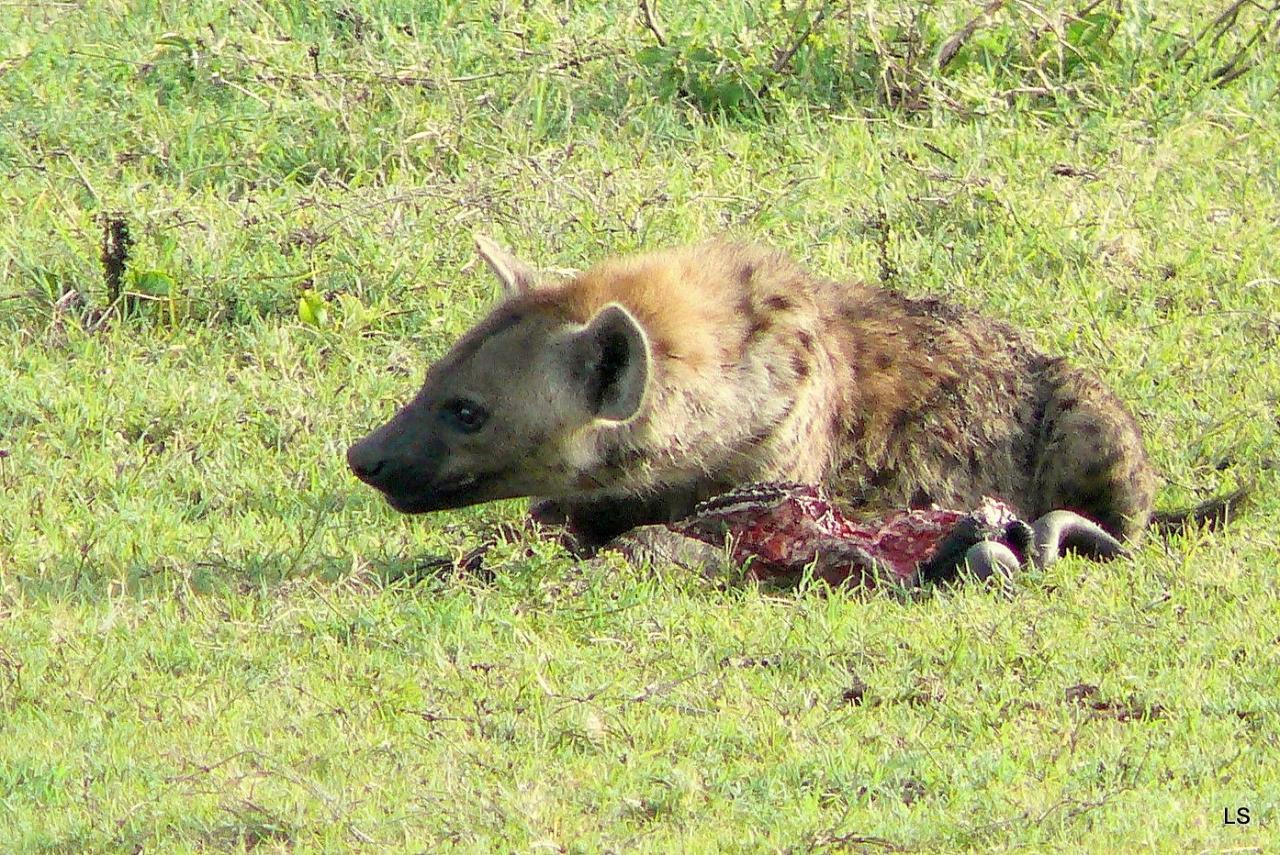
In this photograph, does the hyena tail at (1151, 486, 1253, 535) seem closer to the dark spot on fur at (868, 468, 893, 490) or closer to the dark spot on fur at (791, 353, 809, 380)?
the dark spot on fur at (868, 468, 893, 490)

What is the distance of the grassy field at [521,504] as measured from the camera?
3816 mm

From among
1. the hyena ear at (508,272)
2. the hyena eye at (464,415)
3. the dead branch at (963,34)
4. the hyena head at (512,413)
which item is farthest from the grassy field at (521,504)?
the hyena ear at (508,272)

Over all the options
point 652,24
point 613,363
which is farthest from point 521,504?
point 652,24

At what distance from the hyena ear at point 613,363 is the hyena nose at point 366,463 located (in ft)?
1.65

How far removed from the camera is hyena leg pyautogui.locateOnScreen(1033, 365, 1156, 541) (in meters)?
5.50

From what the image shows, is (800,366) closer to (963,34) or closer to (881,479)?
Result: (881,479)

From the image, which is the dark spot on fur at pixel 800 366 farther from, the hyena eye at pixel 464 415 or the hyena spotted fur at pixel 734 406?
the hyena eye at pixel 464 415

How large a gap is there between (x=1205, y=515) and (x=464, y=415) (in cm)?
186

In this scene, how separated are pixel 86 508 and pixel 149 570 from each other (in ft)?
1.76

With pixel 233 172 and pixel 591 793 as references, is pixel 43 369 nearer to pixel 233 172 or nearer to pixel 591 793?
pixel 233 172

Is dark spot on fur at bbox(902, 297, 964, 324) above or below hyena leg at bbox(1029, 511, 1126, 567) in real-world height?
above

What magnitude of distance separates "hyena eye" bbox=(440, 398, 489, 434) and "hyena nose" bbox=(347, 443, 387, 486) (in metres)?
0.20

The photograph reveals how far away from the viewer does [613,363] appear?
5.16 meters

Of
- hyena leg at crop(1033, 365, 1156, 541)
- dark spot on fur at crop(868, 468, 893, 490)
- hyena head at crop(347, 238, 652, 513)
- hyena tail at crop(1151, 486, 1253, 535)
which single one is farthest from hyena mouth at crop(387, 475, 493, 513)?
hyena tail at crop(1151, 486, 1253, 535)
